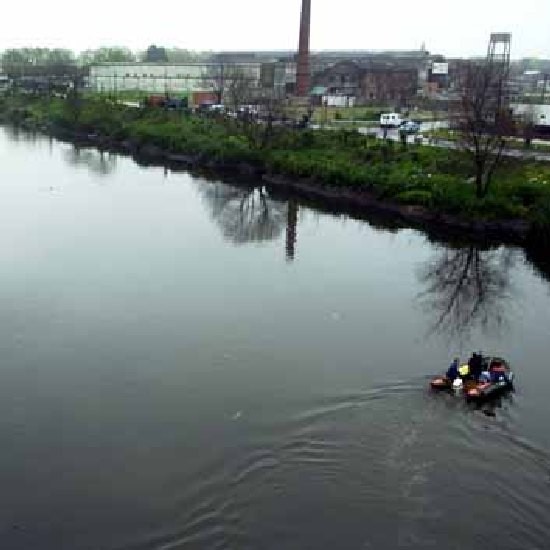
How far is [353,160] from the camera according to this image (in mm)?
29562

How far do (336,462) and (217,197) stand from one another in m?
19.2

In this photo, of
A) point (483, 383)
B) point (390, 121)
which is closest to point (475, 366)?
point (483, 383)

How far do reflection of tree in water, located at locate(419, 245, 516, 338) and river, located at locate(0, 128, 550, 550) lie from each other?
0.27 feet

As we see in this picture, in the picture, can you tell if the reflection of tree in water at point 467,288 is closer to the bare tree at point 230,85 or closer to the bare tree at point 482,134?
the bare tree at point 482,134

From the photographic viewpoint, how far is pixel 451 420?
11.3 metres

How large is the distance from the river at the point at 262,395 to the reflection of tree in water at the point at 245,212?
558 mm

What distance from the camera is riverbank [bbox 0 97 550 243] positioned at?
23.4m

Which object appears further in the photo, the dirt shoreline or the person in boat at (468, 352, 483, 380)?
the dirt shoreline

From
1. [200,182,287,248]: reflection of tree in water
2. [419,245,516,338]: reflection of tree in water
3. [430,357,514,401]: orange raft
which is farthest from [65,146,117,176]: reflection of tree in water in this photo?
[430,357,514,401]: orange raft

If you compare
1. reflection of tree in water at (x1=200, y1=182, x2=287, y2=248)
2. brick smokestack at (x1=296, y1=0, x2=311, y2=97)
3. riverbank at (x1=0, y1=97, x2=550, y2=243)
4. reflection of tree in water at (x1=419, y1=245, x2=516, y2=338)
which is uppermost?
brick smokestack at (x1=296, y1=0, x2=311, y2=97)

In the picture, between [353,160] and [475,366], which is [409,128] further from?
[475,366]

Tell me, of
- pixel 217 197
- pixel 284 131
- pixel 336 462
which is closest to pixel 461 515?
pixel 336 462

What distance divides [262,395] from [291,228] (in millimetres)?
12409

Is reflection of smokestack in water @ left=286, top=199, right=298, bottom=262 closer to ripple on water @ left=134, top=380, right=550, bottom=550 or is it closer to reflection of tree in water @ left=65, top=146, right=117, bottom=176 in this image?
ripple on water @ left=134, top=380, right=550, bottom=550
